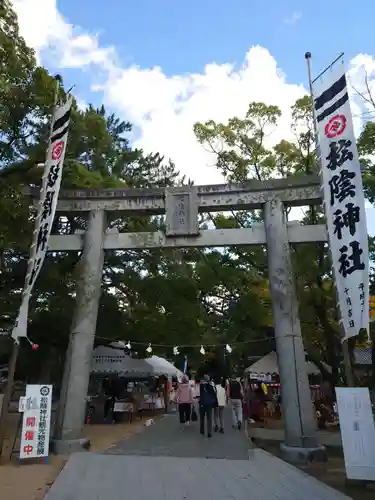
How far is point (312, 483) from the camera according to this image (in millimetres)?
6250

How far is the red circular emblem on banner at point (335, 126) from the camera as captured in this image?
8.37m

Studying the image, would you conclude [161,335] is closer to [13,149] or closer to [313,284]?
[313,284]

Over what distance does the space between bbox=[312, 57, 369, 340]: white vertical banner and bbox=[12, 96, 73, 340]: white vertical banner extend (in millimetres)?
5805

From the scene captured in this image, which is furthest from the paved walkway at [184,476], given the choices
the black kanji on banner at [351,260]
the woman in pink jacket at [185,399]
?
the black kanji on banner at [351,260]

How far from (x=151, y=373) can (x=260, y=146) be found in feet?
33.8

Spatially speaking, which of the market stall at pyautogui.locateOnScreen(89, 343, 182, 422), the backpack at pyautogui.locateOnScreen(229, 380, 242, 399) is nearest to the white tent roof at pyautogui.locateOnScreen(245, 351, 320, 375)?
the market stall at pyautogui.locateOnScreen(89, 343, 182, 422)

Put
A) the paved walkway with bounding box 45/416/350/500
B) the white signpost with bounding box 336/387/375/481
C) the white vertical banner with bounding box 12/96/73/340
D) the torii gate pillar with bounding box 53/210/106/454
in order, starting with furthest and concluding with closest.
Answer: the torii gate pillar with bounding box 53/210/106/454 < the white vertical banner with bounding box 12/96/73/340 < the white signpost with bounding box 336/387/375/481 < the paved walkway with bounding box 45/416/350/500

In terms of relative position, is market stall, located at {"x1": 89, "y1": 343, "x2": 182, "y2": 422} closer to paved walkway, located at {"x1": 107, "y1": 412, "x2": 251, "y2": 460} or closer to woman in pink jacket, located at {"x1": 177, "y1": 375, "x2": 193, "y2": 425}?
woman in pink jacket, located at {"x1": 177, "y1": 375, "x2": 193, "y2": 425}

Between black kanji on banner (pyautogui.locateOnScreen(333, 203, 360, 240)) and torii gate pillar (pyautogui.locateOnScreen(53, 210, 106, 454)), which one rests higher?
black kanji on banner (pyautogui.locateOnScreen(333, 203, 360, 240))

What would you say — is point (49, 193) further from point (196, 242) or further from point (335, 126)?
point (335, 126)

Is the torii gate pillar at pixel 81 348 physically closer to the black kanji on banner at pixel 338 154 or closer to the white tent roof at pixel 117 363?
the black kanji on banner at pixel 338 154

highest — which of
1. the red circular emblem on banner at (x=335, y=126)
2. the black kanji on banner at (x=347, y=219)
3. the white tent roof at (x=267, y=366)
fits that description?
the red circular emblem on banner at (x=335, y=126)

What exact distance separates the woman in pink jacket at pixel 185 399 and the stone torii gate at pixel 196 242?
3951mm

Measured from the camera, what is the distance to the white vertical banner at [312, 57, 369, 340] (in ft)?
24.3
